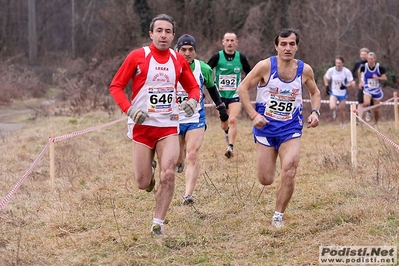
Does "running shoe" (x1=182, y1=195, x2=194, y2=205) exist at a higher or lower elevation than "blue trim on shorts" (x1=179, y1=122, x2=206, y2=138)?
lower

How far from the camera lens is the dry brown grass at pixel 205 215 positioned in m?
5.54

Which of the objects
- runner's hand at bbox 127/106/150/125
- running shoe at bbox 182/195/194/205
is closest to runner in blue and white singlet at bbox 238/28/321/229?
runner's hand at bbox 127/106/150/125

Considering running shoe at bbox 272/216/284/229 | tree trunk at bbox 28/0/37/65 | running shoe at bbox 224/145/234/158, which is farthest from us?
tree trunk at bbox 28/0/37/65

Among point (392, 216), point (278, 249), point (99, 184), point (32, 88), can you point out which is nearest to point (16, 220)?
point (99, 184)

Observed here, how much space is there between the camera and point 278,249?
18.4ft

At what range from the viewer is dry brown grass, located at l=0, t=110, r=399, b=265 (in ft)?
18.2

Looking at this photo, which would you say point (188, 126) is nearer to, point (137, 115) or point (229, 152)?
point (137, 115)

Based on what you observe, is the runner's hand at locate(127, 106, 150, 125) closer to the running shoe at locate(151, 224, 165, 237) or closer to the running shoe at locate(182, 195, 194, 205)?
the running shoe at locate(151, 224, 165, 237)

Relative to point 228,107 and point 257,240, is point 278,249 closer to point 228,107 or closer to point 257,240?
point 257,240

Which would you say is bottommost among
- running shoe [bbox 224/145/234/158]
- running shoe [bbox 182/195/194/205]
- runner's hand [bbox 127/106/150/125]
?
running shoe [bbox 224/145/234/158]

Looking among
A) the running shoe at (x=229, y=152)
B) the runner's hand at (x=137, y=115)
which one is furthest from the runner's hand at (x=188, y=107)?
the running shoe at (x=229, y=152)

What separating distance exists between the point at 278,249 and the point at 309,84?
185cm

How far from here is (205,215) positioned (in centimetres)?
696

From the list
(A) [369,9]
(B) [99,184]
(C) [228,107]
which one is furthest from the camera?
(A) [369,9]
